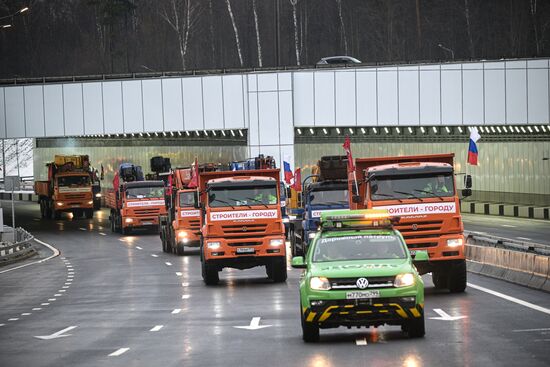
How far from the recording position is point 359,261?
61.1ft

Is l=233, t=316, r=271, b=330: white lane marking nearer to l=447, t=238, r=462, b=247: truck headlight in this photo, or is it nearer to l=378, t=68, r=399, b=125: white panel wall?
l=447, t=238, r=462, b=247: truck headlight

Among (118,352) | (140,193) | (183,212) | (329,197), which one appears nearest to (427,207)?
(118,352)

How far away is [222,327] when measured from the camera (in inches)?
843

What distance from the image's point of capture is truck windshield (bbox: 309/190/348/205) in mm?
38875

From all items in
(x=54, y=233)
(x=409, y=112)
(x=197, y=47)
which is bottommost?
(x=54, y=233)

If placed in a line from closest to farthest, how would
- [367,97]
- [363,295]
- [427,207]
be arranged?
1. [363,295]
2. [427,207]
3. [367,97]

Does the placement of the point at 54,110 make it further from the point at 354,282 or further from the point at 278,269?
the point at 354,282

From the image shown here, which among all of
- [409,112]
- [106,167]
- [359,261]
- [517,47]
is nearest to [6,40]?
[106,167]

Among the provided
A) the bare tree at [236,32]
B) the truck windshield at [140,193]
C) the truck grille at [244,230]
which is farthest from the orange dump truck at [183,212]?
the bare tree at [236,32]

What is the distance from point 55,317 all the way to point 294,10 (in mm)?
74498

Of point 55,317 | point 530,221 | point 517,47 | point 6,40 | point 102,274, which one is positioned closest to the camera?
point 55,317

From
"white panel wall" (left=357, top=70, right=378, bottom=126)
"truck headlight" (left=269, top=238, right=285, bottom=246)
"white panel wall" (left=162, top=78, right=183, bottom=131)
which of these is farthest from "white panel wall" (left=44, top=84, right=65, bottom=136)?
"truck headlight" (left=269, top=238, right=285, bottom=246)

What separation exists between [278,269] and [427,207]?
6.66 metres

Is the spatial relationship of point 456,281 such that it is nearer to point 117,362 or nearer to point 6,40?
point 117,362
